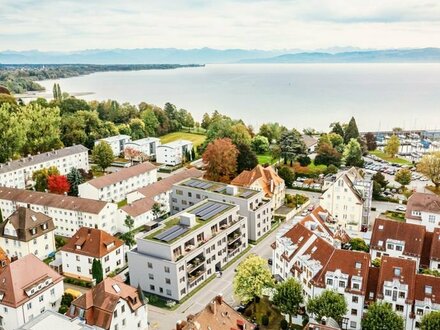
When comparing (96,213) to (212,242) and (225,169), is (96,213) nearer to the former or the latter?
(212,242)

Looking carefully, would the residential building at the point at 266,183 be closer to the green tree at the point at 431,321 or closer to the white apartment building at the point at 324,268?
the white apartment building at the point at 324,268

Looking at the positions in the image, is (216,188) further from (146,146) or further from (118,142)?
(118,142)

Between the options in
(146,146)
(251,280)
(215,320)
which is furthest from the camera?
(146,146)

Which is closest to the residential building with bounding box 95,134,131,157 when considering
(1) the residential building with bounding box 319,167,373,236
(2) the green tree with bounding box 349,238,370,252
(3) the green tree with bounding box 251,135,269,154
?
(3) the green tree with bounding box 251,135,269,154

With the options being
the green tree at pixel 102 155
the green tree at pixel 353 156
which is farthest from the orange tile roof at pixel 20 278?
the green tree at pixel 353 156

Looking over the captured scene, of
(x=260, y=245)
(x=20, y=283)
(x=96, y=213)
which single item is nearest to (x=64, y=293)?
(x=20, y=283)

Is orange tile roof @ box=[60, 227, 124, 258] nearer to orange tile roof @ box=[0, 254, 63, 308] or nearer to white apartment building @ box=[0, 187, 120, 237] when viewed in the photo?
orange tile roof @ box=[0, 254, 63, 308]

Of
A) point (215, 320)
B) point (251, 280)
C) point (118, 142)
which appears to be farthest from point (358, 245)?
point (118, 142)
